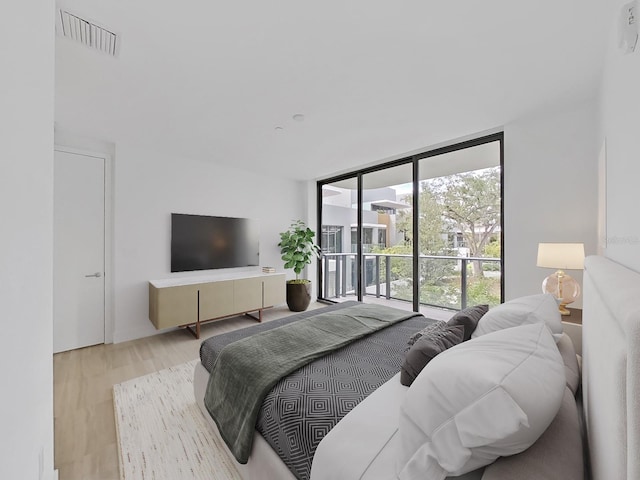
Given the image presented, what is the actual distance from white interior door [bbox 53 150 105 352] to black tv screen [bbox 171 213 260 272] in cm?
83

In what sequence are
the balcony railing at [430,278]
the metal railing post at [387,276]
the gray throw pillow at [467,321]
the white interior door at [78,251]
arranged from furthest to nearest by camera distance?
1. the metal railing post at [387,276]
2. the balcony railing at [430,278]
3. the white interior door at [78,251]
4. the gray throw pillow at [467,321]

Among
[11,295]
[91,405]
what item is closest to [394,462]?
[11,295]

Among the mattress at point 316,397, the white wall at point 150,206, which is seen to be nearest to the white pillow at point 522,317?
the mattress at point 316,397

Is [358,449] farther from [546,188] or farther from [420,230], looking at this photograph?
[420,230]

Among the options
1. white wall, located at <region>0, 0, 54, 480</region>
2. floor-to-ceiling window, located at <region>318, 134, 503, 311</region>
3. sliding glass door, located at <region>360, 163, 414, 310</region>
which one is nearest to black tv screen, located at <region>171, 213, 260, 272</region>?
floor-to-ceiling window, located at <region>318, 134, 503, 311</region>

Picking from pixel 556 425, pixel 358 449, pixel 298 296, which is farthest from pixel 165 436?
pixel 298 296

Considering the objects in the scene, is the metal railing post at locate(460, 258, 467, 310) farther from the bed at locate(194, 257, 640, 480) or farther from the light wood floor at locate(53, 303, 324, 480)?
the light wood floor at locate(53, 303, 324, 480)

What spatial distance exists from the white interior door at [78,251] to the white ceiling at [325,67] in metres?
0.48

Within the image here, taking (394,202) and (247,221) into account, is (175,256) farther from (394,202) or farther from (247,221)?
(394,202)

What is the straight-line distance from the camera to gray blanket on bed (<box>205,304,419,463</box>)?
1382 millimetres

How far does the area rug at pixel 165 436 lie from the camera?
1.54 m

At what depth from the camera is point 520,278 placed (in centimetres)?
283

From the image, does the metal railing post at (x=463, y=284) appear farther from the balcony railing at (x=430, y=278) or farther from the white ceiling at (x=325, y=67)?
the white ceiling at (x=325, y=67)

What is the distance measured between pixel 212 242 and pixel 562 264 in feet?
13.4
